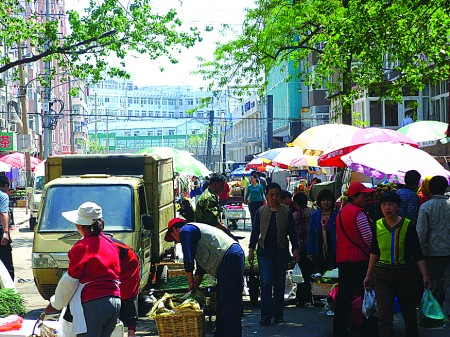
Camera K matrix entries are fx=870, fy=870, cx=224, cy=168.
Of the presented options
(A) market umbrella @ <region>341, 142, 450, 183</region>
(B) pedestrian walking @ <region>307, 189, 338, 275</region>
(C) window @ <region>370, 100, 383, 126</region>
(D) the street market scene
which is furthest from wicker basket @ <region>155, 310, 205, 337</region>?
(C) window @ <region>370, 100, 383, 126</region>

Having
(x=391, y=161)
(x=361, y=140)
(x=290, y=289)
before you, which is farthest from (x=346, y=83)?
(x=290, y=289)

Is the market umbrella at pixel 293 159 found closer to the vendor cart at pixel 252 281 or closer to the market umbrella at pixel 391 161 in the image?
the market umbrella at pixel 391 161

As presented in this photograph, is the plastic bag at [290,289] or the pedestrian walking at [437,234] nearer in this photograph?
the pedestrian walking at [437,234]

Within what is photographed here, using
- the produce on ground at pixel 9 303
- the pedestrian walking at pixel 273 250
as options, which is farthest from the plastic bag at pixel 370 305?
the produce on ground at pixel 9 303

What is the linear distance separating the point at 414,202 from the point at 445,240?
3.18 feet

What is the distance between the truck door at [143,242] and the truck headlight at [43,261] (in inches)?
48.1

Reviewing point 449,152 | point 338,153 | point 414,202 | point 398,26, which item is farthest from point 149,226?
point 449,152

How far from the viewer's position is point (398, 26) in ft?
55.7

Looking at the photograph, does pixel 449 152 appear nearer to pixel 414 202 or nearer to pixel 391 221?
pixel 414 202

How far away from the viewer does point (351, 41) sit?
16359mm

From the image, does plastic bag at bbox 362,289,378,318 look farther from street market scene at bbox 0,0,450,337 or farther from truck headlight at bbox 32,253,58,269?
truck headlight at bbox 32,253,58,269

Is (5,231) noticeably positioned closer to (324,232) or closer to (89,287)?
(324,232)

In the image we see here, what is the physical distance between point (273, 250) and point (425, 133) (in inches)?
377

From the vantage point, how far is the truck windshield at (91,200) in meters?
12.4
